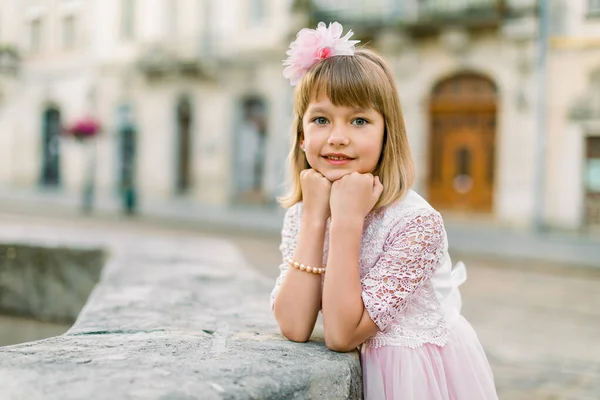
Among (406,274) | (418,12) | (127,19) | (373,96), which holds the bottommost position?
(406,274)

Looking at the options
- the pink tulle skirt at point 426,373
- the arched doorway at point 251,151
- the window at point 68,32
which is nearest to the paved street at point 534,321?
the pink tulle skirt at point 426,373

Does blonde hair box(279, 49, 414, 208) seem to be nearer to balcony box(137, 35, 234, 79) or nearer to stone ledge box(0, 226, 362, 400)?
stone ledge box(0, 226, 362, 400)

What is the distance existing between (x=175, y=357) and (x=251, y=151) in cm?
1906

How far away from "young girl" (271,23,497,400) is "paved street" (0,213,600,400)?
203 cm

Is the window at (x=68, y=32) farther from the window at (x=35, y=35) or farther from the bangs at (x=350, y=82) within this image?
the bangs at (x=350, y=82)

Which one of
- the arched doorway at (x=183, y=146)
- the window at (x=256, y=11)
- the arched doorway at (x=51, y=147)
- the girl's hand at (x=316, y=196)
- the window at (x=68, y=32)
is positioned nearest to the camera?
the girl's hand at (x=316, y=196)

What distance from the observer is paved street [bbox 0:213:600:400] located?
154 inches

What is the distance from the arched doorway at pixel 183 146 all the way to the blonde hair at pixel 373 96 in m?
20.2

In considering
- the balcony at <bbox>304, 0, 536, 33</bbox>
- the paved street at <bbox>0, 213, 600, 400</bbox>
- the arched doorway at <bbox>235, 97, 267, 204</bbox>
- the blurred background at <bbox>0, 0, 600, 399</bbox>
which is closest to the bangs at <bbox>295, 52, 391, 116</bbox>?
the paved street at <bbox>0, 213, 600, 400</bbox>

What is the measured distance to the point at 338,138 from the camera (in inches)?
69.6

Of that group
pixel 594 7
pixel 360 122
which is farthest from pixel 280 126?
pixel 360 122

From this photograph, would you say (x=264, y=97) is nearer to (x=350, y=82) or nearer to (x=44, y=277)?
(x=44, y=277)

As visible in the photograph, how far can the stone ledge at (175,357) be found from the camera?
4.21 feet

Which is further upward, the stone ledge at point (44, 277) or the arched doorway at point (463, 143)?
the arched doorway at point (463, 143)
